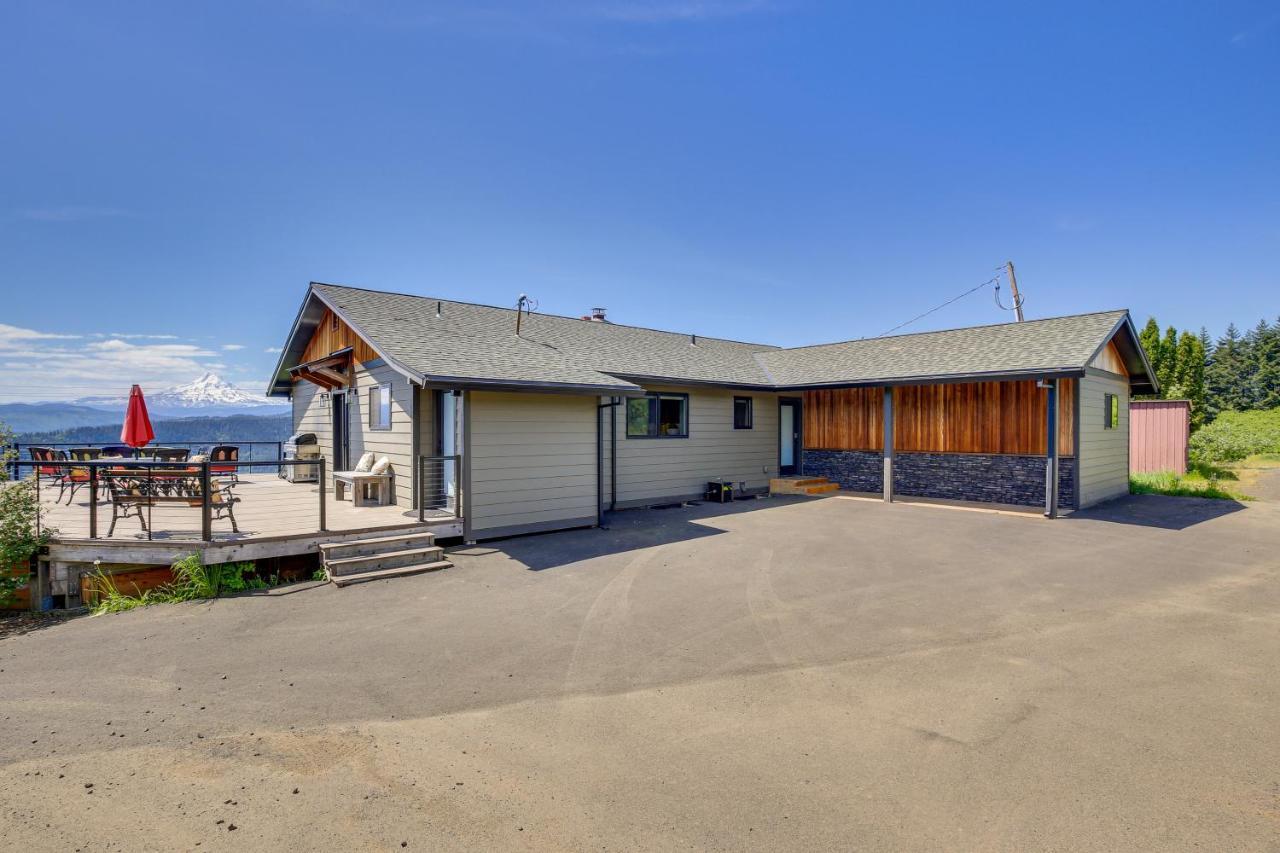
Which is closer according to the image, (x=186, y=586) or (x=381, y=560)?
(x=186, y=586)

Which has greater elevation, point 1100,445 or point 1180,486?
point 1100,445

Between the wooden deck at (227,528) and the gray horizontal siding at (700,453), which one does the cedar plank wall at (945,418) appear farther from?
the wooden deck at (227,528)

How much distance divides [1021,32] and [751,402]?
10660mm

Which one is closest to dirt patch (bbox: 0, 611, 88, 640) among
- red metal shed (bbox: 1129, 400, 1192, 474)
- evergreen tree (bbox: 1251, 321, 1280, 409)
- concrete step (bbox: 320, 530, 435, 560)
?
concrete step (bbox: 320, 530, 435, 560)

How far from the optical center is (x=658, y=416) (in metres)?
13.3

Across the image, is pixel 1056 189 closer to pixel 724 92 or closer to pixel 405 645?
pixel 724 92

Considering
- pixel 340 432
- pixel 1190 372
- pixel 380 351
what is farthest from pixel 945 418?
pixel 1190 372

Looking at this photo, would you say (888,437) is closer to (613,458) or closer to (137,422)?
(613,458)

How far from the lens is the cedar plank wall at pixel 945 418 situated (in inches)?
478

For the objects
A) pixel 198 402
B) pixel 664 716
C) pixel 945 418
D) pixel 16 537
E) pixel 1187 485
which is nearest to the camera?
pixel 664 716

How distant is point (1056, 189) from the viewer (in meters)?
17.5

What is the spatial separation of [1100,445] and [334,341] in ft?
59.4

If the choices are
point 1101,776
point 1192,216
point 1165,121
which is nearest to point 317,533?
point 1101,776

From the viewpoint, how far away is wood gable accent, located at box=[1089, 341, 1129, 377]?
41.5ft
